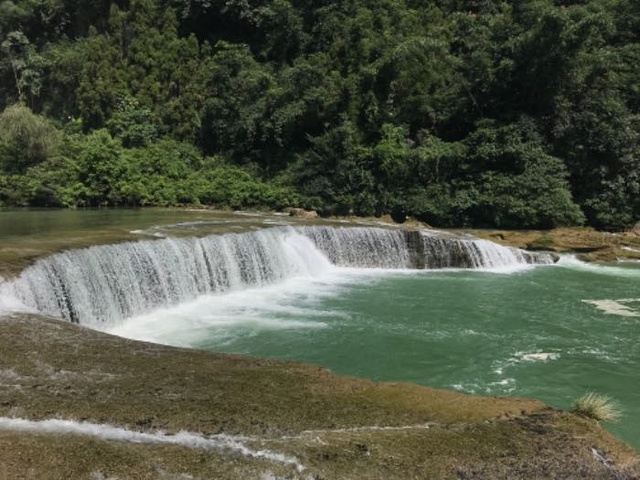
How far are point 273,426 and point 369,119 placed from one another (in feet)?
73.3

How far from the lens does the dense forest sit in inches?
880

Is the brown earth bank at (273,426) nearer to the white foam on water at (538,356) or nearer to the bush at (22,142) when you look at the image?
the white foam on water at (538,356)

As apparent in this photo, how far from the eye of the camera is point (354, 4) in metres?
30.6

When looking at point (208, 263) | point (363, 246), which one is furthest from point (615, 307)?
point (208, 263)

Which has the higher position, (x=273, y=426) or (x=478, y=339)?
(x=273, y=426)

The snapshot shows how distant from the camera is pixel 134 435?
436 centimetres

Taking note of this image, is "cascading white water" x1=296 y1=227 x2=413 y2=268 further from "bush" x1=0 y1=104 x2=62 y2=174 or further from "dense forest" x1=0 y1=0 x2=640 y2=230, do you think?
"bush" x1=0 y1=104 x2=62 y2=174

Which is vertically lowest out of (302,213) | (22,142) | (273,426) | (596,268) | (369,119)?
(596,268)

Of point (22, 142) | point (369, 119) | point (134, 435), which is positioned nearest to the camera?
point (134, 435)

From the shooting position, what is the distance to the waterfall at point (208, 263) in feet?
32.2

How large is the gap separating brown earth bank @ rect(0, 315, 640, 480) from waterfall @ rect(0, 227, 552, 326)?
3918 millimetres

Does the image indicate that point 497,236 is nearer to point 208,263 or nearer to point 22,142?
point 208,263

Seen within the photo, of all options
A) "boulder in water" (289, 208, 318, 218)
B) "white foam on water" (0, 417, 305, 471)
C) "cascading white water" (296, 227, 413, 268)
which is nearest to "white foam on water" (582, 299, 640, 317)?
"cascading white water" (296, 227, 413, 268)

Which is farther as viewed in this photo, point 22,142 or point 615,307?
point 22,142
